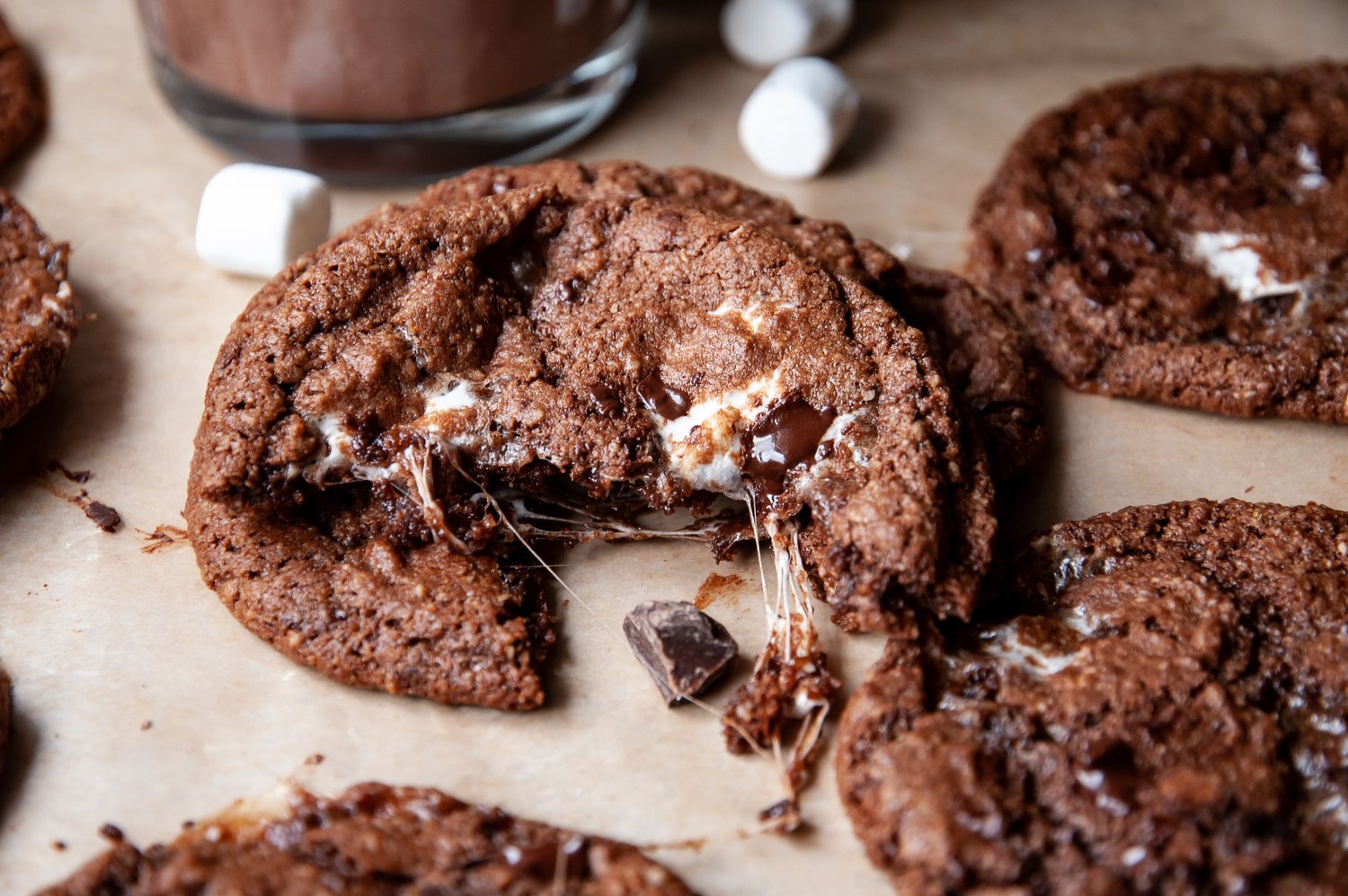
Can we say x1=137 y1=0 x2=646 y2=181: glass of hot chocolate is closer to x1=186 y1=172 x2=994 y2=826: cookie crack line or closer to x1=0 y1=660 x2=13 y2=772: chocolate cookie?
x1=186 y1=172 x2=994 y2=826: cookie crack line

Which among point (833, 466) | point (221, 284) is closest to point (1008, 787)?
point (833, 466)

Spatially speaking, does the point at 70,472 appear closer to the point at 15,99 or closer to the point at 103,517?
the point at 103,517

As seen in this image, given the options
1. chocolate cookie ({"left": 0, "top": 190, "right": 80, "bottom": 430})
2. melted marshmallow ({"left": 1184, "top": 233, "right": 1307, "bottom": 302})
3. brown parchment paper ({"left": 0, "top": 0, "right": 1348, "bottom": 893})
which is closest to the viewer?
brown parchment paper ({"left": 0, "top": 0, "right": 1348, "bottom": 893})

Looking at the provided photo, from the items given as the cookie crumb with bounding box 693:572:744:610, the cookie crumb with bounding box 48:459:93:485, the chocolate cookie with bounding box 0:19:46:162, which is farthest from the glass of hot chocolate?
the cookie crumb with bounding box 693:572:744:610

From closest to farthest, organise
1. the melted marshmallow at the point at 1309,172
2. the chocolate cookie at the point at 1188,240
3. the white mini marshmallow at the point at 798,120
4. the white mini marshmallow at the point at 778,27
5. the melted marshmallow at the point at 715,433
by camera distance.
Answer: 1. the melted marshmallow at the point at 715,433
2. the chocolate cookie at the point at 1188,240
3. the melted marshmallow at the point at 1309,172
4. the white mini marshmallow at the point at 798,120
5. the white mini marshmallow at the point at 778,27

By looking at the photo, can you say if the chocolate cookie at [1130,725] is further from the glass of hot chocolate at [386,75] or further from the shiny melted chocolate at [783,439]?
the glass of hot chocolate at [386,75]

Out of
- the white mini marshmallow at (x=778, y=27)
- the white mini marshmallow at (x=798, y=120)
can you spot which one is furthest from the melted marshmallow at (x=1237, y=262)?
the white mini marshmallow at (x=778, y=27)
